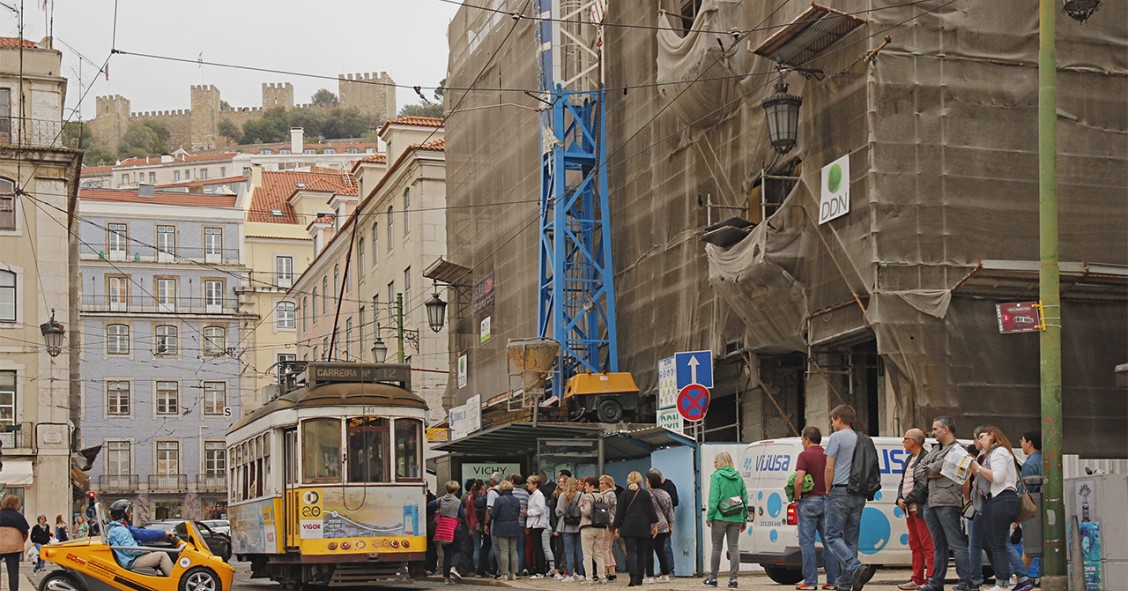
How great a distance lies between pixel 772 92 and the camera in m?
24.8

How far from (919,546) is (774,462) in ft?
9.83

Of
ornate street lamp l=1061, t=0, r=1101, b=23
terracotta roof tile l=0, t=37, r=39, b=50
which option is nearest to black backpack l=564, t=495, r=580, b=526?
ornate street lamp l=1061, t=0, r=1101, b=23

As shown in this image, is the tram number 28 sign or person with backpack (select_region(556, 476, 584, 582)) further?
person with backpack (select_region(556, 476, 584, 582))

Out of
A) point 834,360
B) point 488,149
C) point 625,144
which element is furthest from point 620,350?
point 488,149

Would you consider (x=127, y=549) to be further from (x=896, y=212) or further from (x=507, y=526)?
(x=896, y=212)

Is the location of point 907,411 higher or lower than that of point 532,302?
lower

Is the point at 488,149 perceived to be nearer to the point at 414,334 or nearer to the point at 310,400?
the point at 414,334

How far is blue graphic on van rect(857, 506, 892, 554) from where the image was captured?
18.6 m

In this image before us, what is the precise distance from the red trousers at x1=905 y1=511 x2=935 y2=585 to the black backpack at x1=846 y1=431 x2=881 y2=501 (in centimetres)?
110

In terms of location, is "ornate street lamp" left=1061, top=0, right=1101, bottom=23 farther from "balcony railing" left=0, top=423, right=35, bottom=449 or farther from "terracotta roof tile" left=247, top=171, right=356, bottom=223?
"terracotta roof tile" left=247, top=171, right=356, bottom=223

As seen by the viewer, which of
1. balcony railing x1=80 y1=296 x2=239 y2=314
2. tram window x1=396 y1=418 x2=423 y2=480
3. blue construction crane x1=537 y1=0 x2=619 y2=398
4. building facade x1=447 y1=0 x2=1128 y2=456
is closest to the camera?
building facade x1=447 y1=0 x2=1128 y2=456

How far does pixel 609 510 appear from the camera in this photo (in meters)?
20.7

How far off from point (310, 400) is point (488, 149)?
19.2 metres

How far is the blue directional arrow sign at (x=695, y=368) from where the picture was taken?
2164 cm
